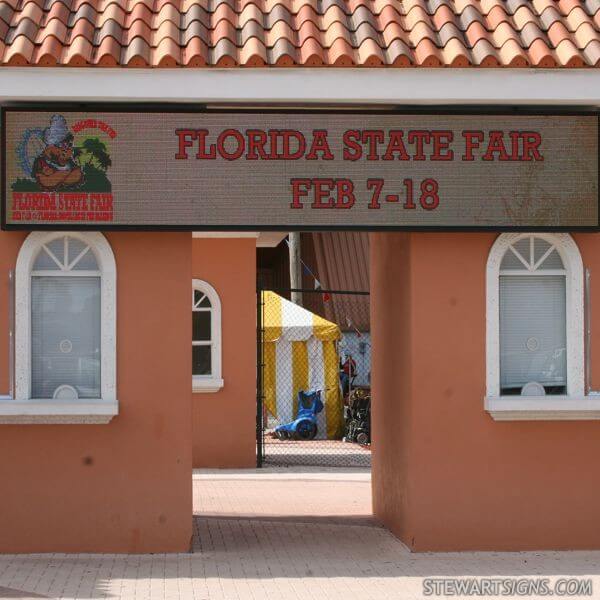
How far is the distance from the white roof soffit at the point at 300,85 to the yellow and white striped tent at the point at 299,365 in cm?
1454

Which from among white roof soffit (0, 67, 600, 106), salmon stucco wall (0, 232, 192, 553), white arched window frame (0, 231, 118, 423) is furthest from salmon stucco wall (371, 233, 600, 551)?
white arched window frame (0, 231, 118, 423)

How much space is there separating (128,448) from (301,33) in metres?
3.61

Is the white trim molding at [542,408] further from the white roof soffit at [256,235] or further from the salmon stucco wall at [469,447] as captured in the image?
the white roof soffit at [256,235]

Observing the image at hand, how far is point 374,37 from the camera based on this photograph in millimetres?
11328

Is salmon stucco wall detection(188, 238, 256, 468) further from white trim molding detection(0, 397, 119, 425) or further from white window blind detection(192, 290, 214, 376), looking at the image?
→ white trim molding detection(0, 397, 119, 425)

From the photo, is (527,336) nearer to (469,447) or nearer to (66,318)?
(469,447)

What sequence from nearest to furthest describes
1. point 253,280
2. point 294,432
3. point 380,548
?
point 380,548 → point 253,280 → point 294,432

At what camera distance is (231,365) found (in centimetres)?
1969

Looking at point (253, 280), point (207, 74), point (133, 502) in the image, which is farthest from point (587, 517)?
point (253, 280)

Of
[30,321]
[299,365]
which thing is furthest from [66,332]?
[299,365]

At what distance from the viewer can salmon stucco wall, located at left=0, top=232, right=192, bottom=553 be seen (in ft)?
36.6

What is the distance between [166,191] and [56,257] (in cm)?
107

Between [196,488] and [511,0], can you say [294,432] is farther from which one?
[511,0]

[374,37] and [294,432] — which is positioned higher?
[374,37]
